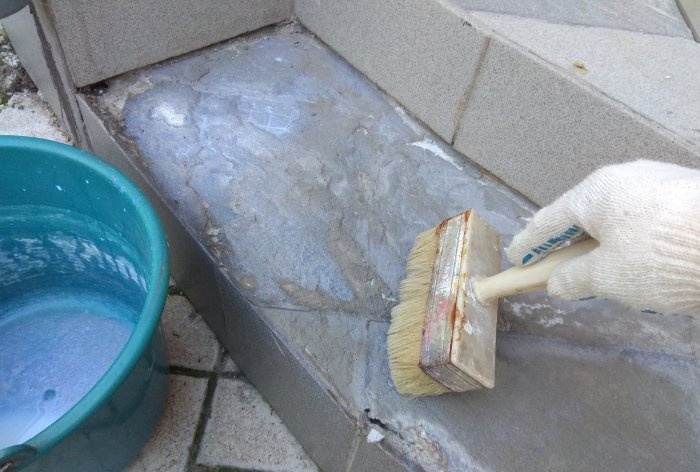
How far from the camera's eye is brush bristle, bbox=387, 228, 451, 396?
1318 mm

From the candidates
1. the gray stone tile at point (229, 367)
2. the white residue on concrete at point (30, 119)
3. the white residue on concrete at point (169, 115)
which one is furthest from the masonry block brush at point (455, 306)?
the white residue on concrete at point (30, 119)

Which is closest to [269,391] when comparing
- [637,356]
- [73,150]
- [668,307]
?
[73,150]

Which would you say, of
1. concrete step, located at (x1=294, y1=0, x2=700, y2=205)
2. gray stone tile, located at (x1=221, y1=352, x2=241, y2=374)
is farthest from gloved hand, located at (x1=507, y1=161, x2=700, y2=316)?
gray stone tile, located at (x1=221, y1=352, x2=241, y2=374)

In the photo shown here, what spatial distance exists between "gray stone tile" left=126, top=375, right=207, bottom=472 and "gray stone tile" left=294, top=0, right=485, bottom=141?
3.63ft

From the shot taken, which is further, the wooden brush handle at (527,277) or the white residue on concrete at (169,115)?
the white residue on concrete at (169,115)

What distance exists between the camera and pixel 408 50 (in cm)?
184

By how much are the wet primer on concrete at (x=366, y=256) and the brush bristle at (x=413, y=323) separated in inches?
1.8

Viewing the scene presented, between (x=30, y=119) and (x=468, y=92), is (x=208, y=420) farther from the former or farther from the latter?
(x=30, y=119)

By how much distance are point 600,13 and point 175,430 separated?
1.77 m

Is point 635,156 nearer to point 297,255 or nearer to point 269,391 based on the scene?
point 297,255

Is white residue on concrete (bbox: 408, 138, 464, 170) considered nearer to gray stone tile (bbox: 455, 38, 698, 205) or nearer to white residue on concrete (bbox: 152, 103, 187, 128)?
gray stone tile (bbox: 455, 38, 698, 205)

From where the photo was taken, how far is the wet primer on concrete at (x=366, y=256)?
134cm

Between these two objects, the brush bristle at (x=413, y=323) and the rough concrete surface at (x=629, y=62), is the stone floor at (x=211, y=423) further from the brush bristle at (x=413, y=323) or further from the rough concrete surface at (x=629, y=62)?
the rough concrete surface at (x=629, y=62)

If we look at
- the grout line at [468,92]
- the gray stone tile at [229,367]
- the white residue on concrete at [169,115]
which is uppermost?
the grout line at [468,92]
